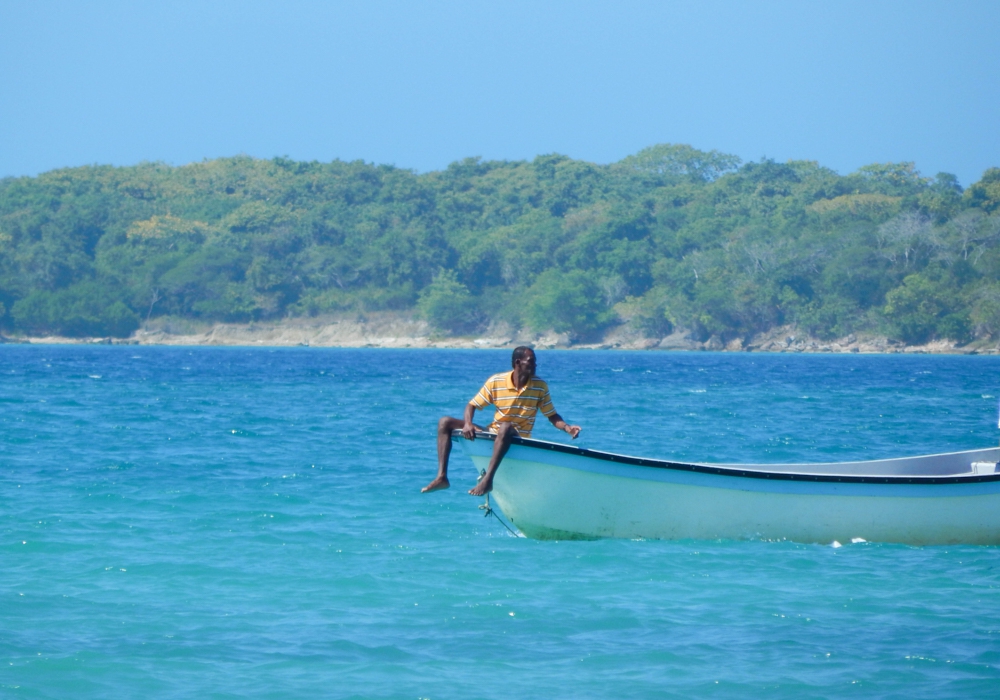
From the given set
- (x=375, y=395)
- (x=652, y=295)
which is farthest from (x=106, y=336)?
(x=375, y=395)

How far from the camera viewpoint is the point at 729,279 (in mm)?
103375

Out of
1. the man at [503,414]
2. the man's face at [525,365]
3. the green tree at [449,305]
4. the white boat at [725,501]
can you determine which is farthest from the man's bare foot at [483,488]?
the green tree at [449,305]

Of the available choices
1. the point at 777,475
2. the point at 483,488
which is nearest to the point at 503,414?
the point at 483,488

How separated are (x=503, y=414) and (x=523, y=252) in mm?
101267

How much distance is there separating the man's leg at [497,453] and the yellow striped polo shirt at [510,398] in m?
0.18

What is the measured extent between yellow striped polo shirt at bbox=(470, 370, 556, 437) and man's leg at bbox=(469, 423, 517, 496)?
0.57ft

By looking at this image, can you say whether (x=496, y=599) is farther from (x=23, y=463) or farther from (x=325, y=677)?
(x=23, y=463)

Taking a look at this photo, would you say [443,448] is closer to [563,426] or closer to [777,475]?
[563,426]

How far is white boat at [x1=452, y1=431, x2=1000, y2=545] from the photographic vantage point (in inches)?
471

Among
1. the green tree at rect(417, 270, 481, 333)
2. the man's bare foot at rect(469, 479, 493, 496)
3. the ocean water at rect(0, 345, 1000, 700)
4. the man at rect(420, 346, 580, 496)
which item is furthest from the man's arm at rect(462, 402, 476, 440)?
the green tree at rect(417, 270, 481, 333)

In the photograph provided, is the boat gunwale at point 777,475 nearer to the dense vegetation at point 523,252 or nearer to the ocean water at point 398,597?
the ocean water at point 398,597

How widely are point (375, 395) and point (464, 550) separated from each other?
2852cm

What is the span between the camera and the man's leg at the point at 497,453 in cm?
1146

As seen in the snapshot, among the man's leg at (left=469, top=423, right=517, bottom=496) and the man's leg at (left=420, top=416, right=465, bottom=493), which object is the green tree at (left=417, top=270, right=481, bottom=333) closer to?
the man's leg at (left=420, top=416, right=465, bottom=493)
